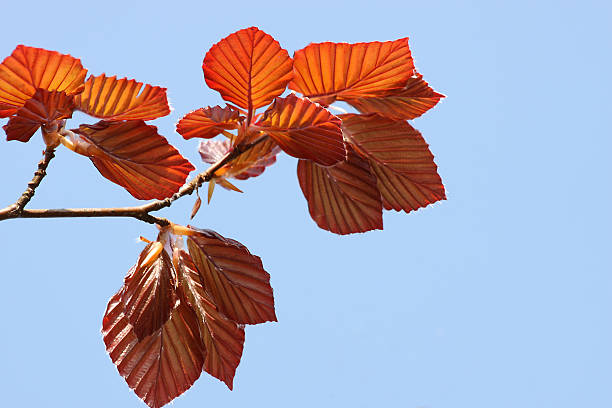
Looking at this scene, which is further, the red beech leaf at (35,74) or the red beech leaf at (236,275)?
the red beech leaf at (236,275)

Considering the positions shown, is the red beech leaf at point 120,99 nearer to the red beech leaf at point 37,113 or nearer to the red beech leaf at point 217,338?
the red beech leaf at point 37,113

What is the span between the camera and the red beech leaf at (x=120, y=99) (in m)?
0.45

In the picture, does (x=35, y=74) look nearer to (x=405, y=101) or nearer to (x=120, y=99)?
(x=120, y=99)

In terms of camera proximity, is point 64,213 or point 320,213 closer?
point 64,213

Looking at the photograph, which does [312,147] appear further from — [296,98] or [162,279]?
[162,279]

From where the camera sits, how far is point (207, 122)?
1.61 feet

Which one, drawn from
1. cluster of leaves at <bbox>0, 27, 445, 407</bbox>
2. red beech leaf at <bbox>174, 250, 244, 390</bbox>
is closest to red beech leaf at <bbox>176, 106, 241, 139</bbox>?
cluster of leaves at <bbox>0, 27, 445, 407</bbox>

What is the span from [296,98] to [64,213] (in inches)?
6.5

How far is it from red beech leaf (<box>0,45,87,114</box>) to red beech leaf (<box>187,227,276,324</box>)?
15cm

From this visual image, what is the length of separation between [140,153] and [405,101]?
0.63 ft

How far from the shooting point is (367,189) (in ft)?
1.76

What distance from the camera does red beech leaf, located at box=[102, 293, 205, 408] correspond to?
498 mm

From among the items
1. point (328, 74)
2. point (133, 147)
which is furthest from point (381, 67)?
point (133, 147)

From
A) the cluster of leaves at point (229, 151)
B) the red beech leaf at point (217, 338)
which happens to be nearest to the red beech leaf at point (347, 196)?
the cluster of leaves at point (229, 151)
